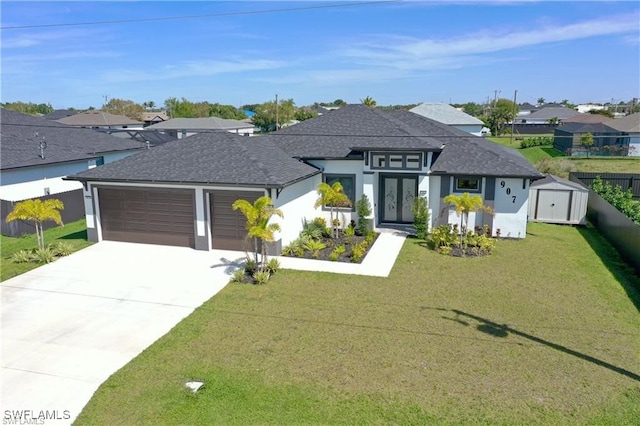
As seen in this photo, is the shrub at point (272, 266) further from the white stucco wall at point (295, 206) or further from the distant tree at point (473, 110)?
the distant tree at point (473, 110)

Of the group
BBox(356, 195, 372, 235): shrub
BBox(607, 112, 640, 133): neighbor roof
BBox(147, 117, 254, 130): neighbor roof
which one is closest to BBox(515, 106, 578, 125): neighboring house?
BBox(607, 112, 640, 133): neighbor roof

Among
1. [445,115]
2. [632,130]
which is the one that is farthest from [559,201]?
[632,130]

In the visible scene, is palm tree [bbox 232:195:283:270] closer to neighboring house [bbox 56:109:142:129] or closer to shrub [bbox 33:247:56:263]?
shrub [bbox 33:247:56:263]

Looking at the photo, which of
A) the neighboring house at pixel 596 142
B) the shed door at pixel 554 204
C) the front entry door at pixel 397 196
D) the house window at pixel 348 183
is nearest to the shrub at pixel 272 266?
the house window at pixel 348 183

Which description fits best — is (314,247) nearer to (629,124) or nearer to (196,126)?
(629,124)

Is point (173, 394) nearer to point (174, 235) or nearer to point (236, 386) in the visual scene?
point (236, 386)

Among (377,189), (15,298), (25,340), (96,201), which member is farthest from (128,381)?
(377,189)
